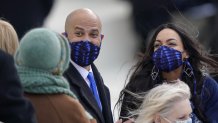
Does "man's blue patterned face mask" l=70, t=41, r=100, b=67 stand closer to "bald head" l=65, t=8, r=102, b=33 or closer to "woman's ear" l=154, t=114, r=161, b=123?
"bald head" l=65, t=8, r=102, b=33

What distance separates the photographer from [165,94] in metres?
3.50

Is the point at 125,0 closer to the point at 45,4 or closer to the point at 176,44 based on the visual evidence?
the point at 45,4

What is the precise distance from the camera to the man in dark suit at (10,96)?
2.51 m

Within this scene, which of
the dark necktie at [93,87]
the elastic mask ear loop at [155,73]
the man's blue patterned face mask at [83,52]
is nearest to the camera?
the man's blue patterned face mask at [83,52]

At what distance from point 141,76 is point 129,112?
0.55 m

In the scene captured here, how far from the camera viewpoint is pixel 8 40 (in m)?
3.36

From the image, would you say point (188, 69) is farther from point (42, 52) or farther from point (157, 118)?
point (42, 52)

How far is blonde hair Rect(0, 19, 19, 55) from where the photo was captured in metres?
3.33

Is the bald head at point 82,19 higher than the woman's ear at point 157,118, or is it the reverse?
the bald head at point 82,19

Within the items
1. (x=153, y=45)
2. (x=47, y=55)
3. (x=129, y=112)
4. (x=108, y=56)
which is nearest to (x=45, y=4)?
(x=108, y=56)

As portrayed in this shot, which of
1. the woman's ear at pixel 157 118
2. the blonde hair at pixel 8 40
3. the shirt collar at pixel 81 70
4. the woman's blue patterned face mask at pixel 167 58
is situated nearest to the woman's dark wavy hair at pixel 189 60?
the woman's blue patterned face mask at pixel 167 58

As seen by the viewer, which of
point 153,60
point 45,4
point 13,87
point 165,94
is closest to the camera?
point 13,87

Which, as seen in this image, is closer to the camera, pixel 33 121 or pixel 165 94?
pixel 33 121

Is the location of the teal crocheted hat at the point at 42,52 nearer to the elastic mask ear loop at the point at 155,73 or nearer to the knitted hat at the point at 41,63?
the knitted hat at the point at 41,63
